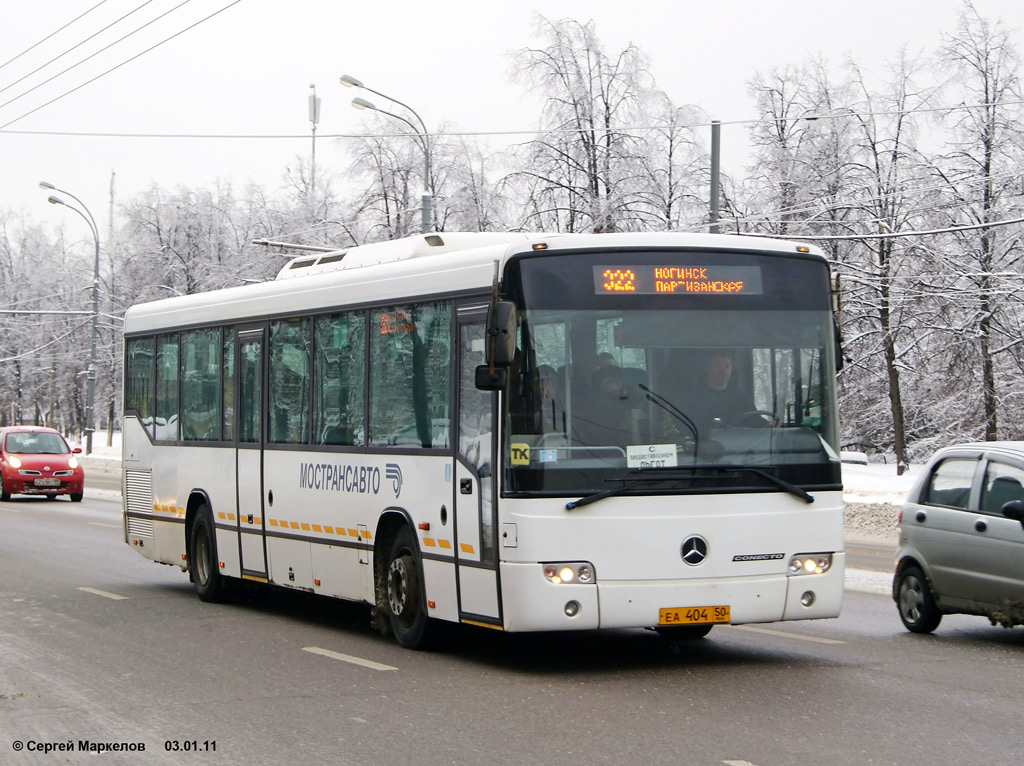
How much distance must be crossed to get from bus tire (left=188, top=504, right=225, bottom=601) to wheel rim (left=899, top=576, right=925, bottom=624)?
250 inches

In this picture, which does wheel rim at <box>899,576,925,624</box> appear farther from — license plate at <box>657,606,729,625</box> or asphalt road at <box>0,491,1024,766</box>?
license plate at <box>657,606,729,625</box>

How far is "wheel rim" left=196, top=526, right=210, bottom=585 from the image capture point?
1461 cm

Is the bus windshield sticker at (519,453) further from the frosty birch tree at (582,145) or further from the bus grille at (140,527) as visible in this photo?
the frosty birch tree at (582,145)

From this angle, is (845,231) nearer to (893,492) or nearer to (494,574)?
(893,492)

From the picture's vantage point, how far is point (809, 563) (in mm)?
9883

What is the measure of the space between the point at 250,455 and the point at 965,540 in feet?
20.5

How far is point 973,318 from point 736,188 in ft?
29.2

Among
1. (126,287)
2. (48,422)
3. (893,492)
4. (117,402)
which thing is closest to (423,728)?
(893,492)

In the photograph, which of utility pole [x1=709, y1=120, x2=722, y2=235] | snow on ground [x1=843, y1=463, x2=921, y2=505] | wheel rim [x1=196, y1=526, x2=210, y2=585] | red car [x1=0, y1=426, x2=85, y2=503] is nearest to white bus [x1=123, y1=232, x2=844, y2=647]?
wheel rim [x1=196, y1=526, x2=210, y2=585]

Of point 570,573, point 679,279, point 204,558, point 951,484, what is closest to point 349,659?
point 570,573

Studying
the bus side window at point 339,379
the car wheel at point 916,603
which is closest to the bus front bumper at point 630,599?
the car wheel at point 916,603

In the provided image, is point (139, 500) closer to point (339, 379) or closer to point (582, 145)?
point (339, 379)

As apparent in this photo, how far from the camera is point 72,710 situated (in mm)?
8562

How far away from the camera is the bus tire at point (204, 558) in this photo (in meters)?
14.4
